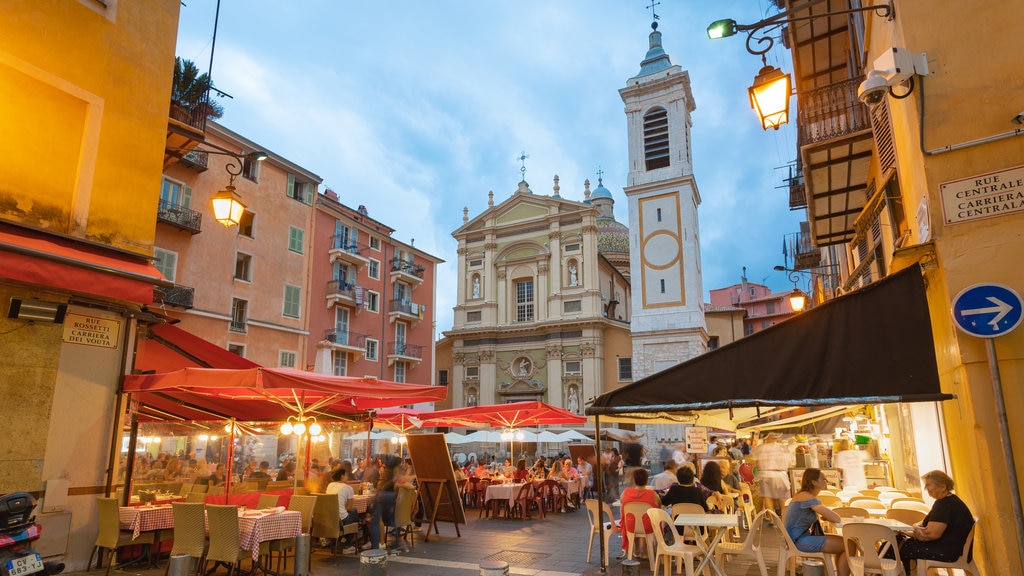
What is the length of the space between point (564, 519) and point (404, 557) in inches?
216

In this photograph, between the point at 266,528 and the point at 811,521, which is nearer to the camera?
the point at 811,521

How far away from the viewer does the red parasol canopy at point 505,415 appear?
44.1 feet

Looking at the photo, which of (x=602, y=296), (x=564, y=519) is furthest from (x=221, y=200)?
(x=602, y=296)

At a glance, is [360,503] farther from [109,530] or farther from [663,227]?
[663,227]

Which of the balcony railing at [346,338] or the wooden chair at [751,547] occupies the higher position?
the balcony railing at [346,338]

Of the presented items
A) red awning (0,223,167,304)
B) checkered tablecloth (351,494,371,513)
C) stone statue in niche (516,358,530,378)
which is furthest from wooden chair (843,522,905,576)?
stone statue in niche (516,358,530,378)

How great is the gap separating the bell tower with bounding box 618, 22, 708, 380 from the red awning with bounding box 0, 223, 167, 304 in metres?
26.5

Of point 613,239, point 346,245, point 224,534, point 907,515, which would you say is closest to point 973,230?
point 907,515

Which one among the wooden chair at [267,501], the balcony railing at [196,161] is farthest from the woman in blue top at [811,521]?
the balcony railing at [196,161]

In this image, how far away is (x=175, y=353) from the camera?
863 centimetres

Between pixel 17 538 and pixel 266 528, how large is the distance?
8.00 ft

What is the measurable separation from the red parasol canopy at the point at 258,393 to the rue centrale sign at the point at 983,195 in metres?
6.22

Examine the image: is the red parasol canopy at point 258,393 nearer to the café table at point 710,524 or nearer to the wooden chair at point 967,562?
the café table at point 710,524

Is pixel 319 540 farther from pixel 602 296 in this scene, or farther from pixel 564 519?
pixel 602 296
